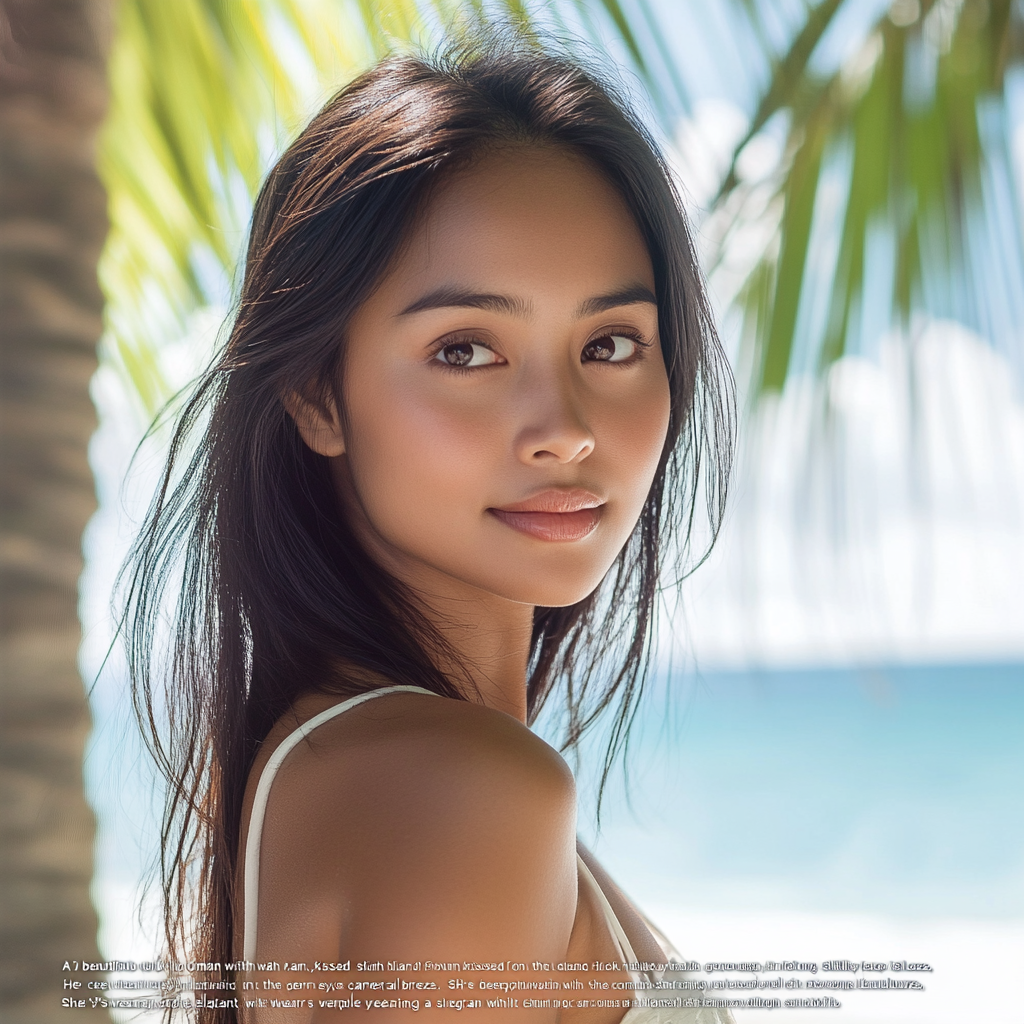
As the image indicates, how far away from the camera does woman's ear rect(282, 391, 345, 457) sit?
105cm

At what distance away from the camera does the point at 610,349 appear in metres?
1.05

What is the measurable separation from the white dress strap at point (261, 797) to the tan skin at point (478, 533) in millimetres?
11

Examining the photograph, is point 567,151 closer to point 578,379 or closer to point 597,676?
point 578,379

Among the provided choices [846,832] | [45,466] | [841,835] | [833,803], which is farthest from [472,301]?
[833,803]

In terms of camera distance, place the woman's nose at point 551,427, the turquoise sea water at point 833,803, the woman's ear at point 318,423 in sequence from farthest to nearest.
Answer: the turquoise sea water at point 833,803 → the woman's ear at point 318,423 → the woman's nose at point 551,427

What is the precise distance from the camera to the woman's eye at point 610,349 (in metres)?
1.03

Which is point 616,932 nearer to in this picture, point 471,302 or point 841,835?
point 471,302

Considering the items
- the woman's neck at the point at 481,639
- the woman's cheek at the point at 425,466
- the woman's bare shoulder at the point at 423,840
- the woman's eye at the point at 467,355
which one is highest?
the woman's eye at the point at 467,355

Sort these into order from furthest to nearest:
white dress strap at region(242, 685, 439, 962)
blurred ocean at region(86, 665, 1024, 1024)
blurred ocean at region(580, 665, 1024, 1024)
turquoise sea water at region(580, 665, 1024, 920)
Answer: turquoise sea water at region(580, 665, 1024, 920) → blurred ocean at region(580, 665, 1024, 1024) → blurred ocean at region(86, 665, 1024, 1024) → white dress strap at region(242, 685, 439, 962)

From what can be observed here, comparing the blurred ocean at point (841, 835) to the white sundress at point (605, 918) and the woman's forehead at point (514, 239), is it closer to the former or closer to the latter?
the white sundress at point (605, 918)

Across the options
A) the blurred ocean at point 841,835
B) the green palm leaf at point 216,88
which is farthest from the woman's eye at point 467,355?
the blurred ocean at point 841,835

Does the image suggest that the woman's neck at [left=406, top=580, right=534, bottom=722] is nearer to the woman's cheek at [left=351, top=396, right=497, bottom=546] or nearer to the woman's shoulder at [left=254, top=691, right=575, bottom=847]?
the woman's cheek at [left=351, top=396, right=497, bottom=546]

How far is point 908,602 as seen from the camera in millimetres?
11578

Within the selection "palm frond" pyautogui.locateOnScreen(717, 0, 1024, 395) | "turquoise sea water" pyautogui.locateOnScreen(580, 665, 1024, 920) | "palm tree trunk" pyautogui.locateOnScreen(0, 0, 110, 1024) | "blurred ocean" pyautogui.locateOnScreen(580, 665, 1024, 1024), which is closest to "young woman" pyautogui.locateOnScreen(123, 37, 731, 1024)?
"palm tree trunk" pyautogui.locateOnScreen(0, 0, 110, 1024)
